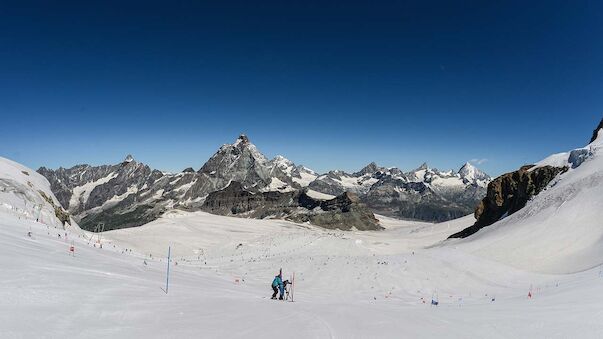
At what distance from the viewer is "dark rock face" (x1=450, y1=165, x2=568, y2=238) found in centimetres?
5731

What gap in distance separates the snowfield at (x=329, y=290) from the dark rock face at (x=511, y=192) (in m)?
13.3

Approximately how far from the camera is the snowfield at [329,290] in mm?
10031

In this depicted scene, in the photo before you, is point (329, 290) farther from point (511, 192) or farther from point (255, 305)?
point (511, 192)

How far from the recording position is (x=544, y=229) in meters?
40.5

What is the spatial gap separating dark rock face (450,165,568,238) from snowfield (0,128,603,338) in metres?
13.3

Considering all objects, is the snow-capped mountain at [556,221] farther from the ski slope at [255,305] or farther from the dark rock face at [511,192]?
the ski slope at [255,305]

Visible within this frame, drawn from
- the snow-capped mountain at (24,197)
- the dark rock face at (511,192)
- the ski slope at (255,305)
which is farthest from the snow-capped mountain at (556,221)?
the snow-capped mountain at (24,197)

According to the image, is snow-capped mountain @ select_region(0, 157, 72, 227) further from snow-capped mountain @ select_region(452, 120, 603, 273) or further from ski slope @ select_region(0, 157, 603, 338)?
snow-capped mountain @ select_region(452, 120, 603, 273)

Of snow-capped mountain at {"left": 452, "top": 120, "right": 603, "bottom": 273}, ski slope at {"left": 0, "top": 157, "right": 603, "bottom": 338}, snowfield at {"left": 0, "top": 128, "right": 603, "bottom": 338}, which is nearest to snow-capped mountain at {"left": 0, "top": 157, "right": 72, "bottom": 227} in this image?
snowfield at {"left": 0, "top": 128, "right": 603, "bottom": 338}

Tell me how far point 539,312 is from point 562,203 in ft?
114

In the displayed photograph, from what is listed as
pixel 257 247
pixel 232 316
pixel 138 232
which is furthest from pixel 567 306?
pixel 138 232

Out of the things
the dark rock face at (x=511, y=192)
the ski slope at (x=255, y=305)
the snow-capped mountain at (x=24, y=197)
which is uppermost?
the dark rock face at (x=511, y=192)

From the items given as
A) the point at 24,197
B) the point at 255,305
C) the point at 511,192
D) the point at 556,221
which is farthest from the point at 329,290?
the point at 511,192

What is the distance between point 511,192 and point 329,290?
48.2 metres
